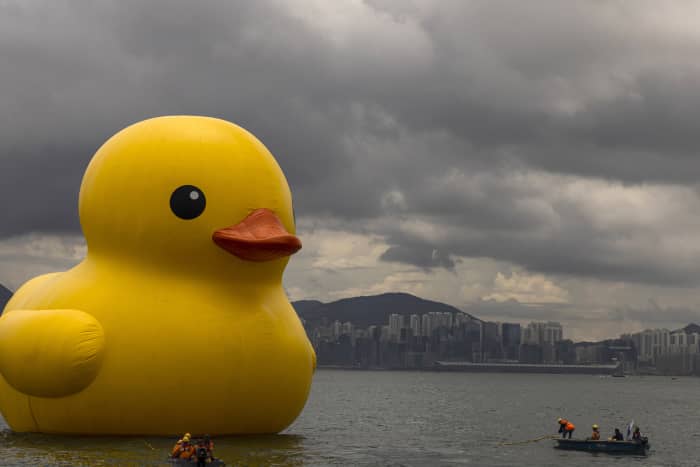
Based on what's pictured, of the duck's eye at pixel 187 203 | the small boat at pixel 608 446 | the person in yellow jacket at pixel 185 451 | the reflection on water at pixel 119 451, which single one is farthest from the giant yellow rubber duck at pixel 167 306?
the small boat at pixel 608 446

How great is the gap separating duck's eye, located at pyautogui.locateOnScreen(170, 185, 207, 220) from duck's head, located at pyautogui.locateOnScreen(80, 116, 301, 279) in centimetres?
2

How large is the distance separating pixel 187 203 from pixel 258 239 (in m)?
1.94

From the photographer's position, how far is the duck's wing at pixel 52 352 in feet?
72.9

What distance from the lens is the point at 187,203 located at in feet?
77.2

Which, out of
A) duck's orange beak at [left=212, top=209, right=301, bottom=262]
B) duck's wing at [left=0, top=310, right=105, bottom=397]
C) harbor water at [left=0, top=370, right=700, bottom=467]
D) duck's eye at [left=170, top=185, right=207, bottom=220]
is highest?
duck's eye at [left=170, top=185, right=207, bottom=220]

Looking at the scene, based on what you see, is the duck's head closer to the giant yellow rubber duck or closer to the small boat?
the giant yellow rubber duck

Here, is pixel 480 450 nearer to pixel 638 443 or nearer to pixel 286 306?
pixel 638 443

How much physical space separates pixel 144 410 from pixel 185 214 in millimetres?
4616

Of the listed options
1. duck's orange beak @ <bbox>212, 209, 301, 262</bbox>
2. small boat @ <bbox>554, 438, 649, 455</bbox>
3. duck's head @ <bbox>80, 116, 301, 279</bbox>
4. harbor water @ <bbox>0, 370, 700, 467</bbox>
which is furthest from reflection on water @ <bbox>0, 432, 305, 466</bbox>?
small boat @ <bbox>554, 438, 649, 455</bbox>

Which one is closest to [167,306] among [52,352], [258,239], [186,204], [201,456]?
[186,204]

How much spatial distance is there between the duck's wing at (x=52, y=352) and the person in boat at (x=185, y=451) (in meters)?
3.13

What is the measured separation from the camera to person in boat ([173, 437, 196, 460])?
2066 centimetres

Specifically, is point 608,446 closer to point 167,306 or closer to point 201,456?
point 167,306

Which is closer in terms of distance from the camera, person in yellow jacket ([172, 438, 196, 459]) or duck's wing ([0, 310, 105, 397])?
person in yellow jacket ([172, 438, 196, 459])
